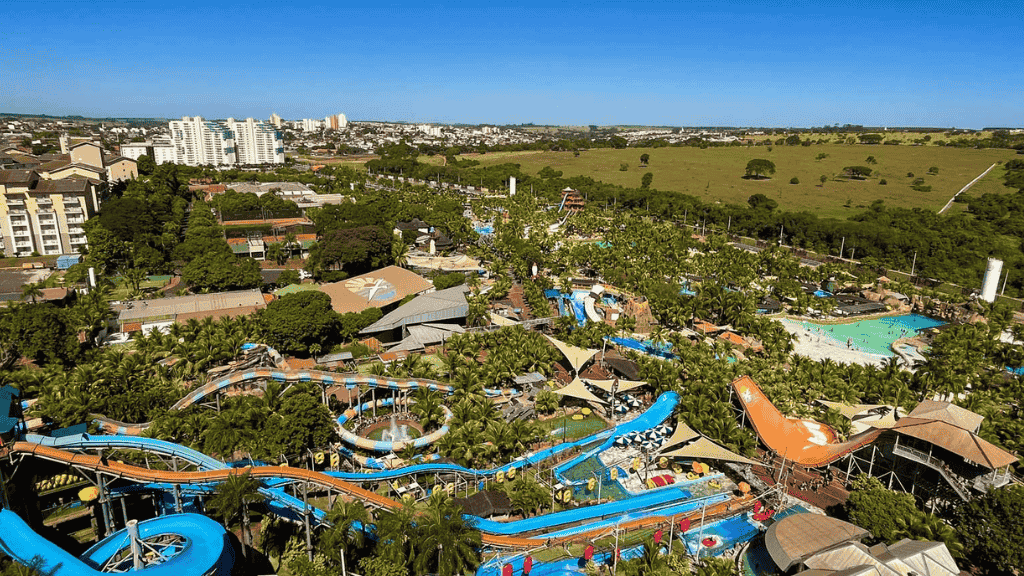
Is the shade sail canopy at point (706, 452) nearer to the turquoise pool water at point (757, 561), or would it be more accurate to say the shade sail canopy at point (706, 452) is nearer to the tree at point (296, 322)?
the turquoise pool water at point (757, 561)

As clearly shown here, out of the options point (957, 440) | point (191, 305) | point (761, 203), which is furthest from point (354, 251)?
point (761, 203)

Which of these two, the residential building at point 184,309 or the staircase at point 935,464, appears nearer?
the staircase at point 935,464

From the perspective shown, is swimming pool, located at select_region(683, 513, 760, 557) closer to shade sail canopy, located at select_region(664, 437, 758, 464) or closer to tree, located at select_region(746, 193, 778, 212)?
shade sail canopy, located at select_region(664, 437, 758, 464)

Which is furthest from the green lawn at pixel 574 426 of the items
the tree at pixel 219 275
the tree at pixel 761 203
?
the tree at pixel 761 203

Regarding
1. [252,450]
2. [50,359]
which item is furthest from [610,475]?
[50,359]

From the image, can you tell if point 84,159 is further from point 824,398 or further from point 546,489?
point 824,398

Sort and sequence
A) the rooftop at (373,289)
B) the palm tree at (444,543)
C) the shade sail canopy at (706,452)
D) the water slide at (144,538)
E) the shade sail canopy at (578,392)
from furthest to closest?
the rooftop at (373,289) → the shade sail canopy at (578,392) → the shade sail canopy at (706,452) → the palm tree at (444,543) → the water slide at (144,538)
